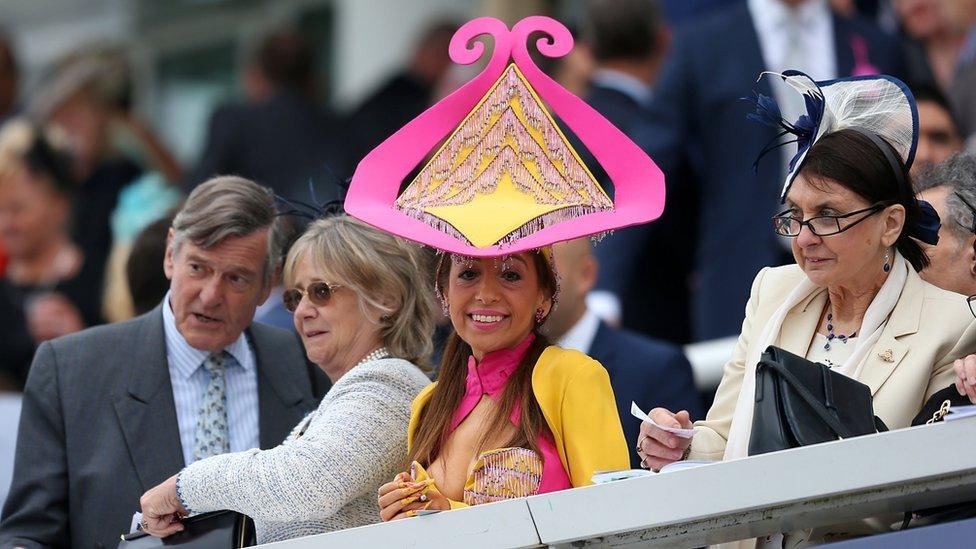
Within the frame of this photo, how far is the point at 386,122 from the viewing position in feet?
36.0

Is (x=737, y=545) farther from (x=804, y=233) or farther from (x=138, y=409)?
(x=138, y=409)

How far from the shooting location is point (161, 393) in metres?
5.23

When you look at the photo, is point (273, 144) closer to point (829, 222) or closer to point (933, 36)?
point (933, 36)

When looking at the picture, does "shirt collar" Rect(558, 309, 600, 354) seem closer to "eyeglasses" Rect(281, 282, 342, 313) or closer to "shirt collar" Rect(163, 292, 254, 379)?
"shirt collar" Rect(163, 292, 254, 379)

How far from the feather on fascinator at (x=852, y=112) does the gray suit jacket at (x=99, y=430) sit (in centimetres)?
179

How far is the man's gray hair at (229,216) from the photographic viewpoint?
5121 mm

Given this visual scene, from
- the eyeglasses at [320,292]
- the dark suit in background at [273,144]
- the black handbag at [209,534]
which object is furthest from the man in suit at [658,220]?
the black handbag at [209,534]

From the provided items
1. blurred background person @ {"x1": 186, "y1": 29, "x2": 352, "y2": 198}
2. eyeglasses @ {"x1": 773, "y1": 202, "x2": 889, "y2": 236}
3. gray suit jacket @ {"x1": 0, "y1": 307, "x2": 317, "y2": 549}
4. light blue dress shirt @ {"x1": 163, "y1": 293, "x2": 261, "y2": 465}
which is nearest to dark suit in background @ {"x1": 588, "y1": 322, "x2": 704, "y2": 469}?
gray suit jacket @ {"x1": 0, "y1": 307, "x2": 317, "y2": 549}

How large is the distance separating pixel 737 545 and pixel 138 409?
1.83m

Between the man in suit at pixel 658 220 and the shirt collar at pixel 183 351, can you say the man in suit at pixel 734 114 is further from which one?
the shirt collar at pixel 183 351

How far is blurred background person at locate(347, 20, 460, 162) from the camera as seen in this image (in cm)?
1088

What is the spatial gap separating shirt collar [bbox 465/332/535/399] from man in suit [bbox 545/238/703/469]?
145 centimetres

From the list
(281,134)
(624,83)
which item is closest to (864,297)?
(624,83)

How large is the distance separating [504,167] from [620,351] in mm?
1771
